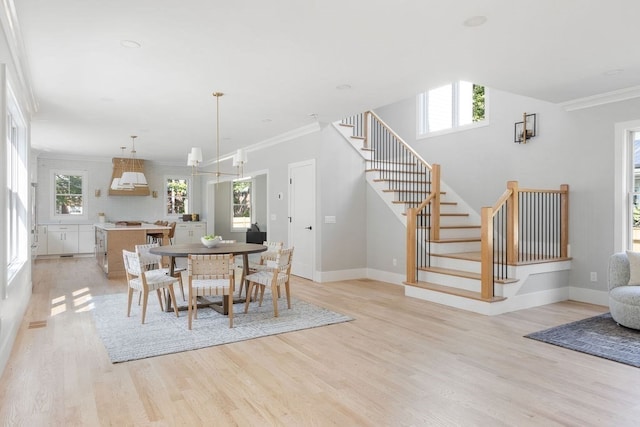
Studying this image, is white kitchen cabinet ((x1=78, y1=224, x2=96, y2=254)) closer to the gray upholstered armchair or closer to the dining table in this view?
the dining table

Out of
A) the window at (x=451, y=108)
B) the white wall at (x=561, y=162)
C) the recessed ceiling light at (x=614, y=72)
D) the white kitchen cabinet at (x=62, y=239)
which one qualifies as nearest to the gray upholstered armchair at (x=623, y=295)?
the white wall at (x=561, y=162)

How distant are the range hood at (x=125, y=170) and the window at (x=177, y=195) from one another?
2.23 ft

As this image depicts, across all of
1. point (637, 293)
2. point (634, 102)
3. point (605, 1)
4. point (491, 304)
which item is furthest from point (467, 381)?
point (634, 102)

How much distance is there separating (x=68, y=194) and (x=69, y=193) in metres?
0.03

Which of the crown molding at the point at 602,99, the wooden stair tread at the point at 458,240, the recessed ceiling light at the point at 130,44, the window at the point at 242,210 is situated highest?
the recessed ceiling light at the point at 130,44

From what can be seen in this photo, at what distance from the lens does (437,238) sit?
19.5 ft

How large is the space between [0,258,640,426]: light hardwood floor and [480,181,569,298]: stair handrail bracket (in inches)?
30.0

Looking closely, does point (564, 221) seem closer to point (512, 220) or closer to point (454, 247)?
point (512, 220)

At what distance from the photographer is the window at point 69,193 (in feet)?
34.3

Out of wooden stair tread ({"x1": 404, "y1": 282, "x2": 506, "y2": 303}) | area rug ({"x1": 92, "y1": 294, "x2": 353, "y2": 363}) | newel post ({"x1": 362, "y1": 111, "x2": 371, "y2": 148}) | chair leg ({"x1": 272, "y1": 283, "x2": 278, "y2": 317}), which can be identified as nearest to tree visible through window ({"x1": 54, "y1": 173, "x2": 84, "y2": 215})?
area rug ({"x1": 92, "y1": 294, "x2": 353, "y2": 363})

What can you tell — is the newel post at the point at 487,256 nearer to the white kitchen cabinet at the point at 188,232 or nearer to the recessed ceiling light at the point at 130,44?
the recessed ceiling light at the point at 130,44

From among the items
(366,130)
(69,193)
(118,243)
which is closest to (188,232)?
(69,193)

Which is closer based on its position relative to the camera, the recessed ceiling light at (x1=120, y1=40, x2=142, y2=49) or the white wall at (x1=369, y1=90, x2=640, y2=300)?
the recessed ceiling light at (x1=120, y1=40, x2=142, y2=49)

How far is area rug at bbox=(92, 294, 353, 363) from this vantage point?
11.8 feet
